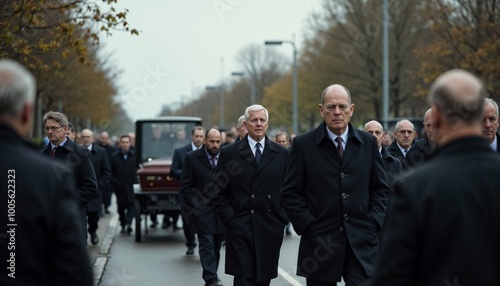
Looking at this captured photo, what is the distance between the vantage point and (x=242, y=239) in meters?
8.74

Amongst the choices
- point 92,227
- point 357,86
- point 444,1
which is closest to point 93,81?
point 357,86

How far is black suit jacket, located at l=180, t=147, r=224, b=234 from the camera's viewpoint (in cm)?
1184

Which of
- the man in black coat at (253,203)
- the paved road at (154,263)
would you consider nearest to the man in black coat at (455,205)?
the man in black coat at (253,203)

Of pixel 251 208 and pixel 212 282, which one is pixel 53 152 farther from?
pixel 212 282

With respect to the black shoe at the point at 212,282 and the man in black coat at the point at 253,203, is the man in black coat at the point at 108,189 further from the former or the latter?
the man in black coat at the point at 253,203

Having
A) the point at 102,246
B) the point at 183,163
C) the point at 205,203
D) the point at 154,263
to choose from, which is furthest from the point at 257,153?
the point at 102,246

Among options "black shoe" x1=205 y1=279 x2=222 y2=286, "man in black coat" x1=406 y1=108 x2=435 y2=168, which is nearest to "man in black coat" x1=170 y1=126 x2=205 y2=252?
"black shoe" x1=205 y1=279 x2=222 y2=286

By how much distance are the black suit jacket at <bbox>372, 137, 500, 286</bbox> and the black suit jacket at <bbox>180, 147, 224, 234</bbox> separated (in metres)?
8.05

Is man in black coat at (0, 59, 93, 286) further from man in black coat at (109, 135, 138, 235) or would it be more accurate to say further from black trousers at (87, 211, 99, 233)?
man in black coat at (109, 135, 138, 235)

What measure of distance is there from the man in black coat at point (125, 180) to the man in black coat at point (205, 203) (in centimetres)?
650

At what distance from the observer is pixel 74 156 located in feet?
32.0

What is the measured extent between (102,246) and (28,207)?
1301 centimetres

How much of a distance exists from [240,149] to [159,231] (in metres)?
11.5

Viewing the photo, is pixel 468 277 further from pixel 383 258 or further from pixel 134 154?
pixel 134 154
